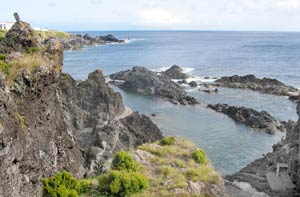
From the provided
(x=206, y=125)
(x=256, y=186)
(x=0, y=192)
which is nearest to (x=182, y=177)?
(x=0, y=192)

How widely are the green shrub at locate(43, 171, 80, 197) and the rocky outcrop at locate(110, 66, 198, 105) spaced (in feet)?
179

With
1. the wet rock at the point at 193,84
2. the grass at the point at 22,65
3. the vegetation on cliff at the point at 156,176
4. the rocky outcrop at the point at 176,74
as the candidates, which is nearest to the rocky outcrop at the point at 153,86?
the wet rock at the point at 193,84

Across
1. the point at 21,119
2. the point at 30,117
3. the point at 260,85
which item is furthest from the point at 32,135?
the point at 260,85

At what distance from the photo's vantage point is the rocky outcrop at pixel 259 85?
77.2m

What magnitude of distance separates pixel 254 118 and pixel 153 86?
27757 millimetres

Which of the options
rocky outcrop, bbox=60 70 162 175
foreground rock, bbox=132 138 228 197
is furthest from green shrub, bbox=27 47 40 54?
rocky outcrop, bbox=60 70 162 175

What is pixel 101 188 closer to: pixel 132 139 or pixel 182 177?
pixel 182 177

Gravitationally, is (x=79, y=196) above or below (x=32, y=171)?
below

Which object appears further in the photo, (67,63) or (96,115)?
(67,63)

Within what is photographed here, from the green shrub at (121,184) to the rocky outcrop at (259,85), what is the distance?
219ft

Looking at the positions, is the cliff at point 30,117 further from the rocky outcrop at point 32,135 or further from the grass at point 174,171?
the grass at point 174,171

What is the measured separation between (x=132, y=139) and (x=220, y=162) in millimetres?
10848

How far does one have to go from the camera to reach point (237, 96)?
243ft

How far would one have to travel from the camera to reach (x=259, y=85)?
82.6 meters
